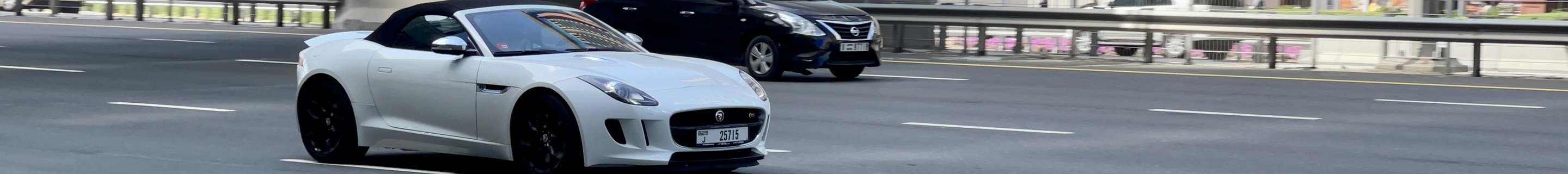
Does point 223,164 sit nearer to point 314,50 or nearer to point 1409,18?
point 314,50

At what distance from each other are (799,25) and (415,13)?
7.38 metres

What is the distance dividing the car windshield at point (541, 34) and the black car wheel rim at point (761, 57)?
23.1ft

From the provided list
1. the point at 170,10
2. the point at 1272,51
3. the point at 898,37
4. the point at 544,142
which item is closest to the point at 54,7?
the point at 170,10

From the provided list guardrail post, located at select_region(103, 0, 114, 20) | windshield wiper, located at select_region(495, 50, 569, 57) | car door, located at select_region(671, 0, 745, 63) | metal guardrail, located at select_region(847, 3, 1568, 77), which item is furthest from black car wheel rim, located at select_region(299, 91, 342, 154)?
guardrail post, located at select_region(103, 0, 114, 20)

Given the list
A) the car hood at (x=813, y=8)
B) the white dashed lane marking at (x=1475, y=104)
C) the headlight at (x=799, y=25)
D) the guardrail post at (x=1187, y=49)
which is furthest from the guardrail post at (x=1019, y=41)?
the white dashed lane marking at (x=1475, y=104)

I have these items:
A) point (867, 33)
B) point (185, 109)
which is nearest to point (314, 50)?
point (185, 109)

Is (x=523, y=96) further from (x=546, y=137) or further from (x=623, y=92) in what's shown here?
(x=623, y=92)

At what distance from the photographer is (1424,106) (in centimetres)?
1249

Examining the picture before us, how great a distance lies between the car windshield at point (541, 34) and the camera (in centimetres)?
725

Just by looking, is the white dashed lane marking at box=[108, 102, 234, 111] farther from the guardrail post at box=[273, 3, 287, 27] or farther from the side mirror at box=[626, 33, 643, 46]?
the guardrail post at box=[273, 3, 287, 27]

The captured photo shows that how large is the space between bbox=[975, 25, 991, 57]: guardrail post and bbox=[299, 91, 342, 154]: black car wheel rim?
13263 millimetres

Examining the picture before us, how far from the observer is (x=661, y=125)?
648 cm

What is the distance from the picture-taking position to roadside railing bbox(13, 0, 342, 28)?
28.4m

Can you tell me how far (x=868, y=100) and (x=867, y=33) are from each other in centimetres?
260
